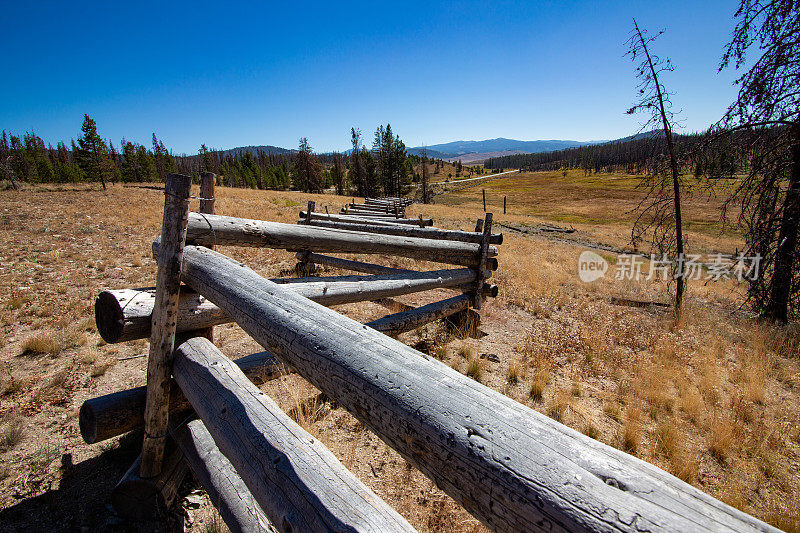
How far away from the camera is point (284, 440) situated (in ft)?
5.24

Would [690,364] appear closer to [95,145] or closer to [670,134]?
[670,134]

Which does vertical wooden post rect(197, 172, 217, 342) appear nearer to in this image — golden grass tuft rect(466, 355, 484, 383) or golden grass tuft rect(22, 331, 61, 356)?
golden grass tuft rect(466, 355, 484, 383)

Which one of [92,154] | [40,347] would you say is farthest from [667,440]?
[92,154]

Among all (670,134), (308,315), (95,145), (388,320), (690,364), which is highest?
(95,145)

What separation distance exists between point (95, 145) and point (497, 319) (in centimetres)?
4322

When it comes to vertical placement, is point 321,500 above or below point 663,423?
above

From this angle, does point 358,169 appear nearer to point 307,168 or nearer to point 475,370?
point 307,168

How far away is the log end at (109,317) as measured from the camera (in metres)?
2.35

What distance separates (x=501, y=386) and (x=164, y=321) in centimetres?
356

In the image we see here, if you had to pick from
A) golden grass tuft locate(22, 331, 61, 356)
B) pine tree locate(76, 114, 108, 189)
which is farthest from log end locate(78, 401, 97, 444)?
pine tree locate(76, 114, 108, 189)

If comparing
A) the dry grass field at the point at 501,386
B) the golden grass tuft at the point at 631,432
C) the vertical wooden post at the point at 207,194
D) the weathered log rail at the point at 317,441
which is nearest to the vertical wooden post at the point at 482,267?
the dry grass field at the point at 501,386

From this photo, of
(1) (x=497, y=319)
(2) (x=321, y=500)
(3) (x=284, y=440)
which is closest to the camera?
(2) (x=321, y=500)

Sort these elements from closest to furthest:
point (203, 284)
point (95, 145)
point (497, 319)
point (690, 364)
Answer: point (203, 284)
point (690, 364)
point (497, 319)
point (95, 145)

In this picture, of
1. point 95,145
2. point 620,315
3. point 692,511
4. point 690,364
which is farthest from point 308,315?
point 95,145
